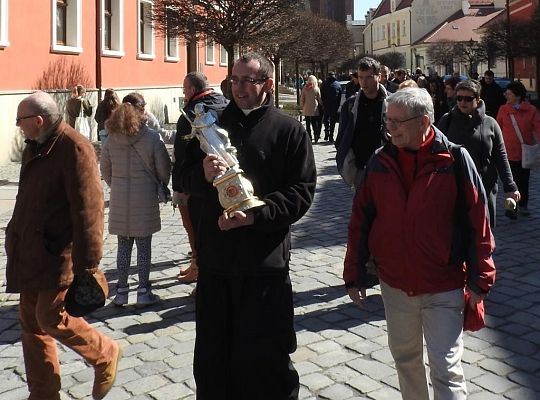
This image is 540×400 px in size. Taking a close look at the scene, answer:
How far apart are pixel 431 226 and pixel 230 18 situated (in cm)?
1633

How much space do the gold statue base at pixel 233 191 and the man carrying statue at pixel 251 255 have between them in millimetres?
208

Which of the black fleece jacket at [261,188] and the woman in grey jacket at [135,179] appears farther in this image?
the woman in grey jacket at [135,179]

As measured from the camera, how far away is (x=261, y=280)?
11.5 feet

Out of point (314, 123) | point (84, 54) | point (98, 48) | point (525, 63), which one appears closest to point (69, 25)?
point (84, 54)

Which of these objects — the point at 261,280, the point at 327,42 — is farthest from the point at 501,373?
the point at 327,42

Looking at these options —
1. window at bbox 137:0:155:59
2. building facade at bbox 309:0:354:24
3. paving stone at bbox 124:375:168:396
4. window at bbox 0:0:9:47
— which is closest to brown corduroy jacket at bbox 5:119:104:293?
paving stone at bbox 124:375:168:396

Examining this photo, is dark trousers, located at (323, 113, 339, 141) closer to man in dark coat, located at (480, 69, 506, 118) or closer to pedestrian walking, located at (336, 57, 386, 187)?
man in dark coat, located at (480, 69, 506, 118)

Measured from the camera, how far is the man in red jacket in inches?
134

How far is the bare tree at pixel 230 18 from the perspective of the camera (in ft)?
62.1

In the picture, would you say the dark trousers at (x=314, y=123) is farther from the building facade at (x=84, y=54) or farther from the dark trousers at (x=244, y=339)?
the dark trousers at (x=244, y=339)

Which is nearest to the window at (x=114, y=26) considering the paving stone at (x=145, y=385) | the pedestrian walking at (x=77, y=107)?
the pedestrian walking at (x=77, y=107)

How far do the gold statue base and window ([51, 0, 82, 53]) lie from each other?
693 inches

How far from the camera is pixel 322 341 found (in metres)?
5.28

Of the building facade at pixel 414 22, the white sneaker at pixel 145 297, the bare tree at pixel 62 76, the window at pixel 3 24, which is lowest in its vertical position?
the white sneaker at pixel 145 297
